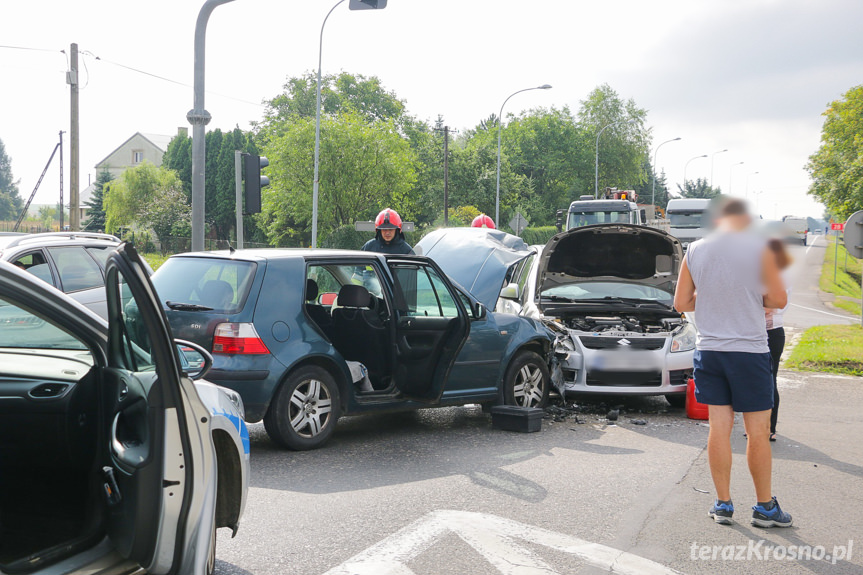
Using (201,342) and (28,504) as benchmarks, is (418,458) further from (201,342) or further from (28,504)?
(28,504)

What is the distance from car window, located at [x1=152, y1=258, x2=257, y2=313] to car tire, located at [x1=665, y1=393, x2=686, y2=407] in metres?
4.92

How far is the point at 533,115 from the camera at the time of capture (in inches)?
3472

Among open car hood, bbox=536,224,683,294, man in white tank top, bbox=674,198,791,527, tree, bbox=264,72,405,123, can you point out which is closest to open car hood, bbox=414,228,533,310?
open car hood, bbox=536,224,683,294

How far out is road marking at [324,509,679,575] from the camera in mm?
4137

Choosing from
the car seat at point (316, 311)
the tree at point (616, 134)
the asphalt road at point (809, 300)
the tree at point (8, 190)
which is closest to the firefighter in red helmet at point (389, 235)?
the car seat at point (316, 311)

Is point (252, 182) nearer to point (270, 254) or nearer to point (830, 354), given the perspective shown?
point (270, 254)

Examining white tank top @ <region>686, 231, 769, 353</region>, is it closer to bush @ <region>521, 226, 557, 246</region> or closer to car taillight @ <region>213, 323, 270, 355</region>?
car taillight @ <region>213, 323, 270, 355</region>

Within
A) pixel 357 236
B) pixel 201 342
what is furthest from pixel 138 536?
pixel 357 236

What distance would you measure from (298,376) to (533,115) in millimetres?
84650

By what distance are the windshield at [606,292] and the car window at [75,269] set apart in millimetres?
5545

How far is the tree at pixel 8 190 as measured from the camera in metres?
129

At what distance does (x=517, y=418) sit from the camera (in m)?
7.62

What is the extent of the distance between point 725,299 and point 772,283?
34 cm

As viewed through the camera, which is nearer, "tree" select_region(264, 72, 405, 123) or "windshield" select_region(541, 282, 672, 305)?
"windshield" select_region(541, 282, 672, 305)
